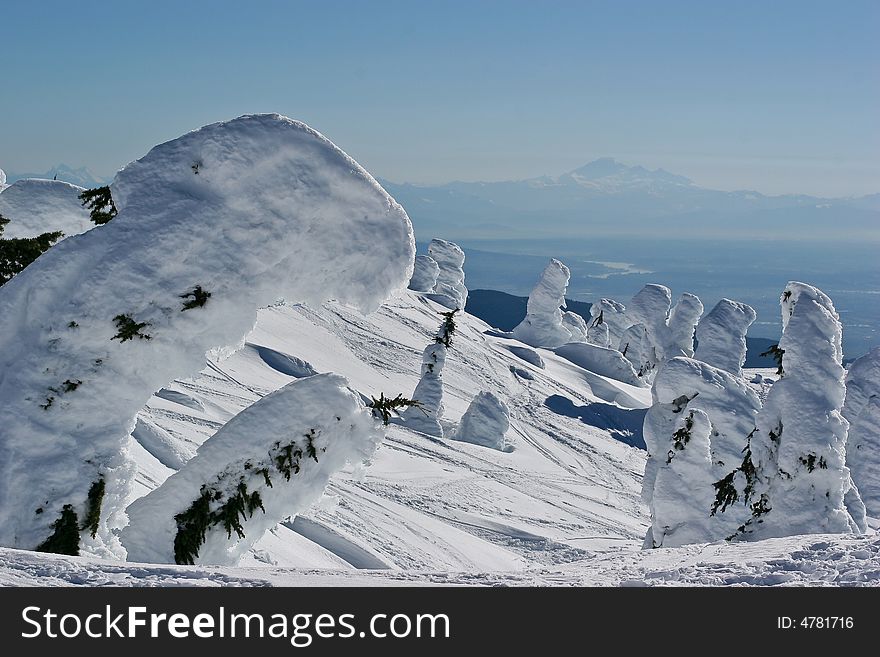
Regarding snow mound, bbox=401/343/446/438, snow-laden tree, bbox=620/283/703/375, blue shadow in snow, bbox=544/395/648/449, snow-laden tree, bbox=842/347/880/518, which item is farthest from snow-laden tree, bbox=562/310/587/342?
snow-laden tree, bbox=842/347/880/518

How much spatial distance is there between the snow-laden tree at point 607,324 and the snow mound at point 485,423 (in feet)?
146

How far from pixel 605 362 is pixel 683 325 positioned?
327 inches

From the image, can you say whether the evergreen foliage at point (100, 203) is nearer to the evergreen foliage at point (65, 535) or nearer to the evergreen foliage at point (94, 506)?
the evergreen foliage at point (94, 506)

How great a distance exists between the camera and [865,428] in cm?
2602

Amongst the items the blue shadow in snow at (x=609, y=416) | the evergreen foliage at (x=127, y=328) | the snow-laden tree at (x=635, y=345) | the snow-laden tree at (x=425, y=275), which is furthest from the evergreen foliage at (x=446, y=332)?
the snow-laden tree at (x=635, y=345)

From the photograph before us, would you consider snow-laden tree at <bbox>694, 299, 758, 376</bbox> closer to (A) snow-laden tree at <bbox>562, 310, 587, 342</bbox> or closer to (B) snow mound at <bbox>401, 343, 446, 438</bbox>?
(B) snow mound at <bbox>401, 343, 446, 438</bbox>

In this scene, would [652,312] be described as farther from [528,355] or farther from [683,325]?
[528,355]

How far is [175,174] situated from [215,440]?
142 inches

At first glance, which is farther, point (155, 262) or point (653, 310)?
point (653, 310)

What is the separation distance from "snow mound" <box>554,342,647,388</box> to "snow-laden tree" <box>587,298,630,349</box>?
1510 centimetres

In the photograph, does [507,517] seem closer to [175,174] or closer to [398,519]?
[398,519]

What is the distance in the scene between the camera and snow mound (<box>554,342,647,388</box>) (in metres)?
67.4

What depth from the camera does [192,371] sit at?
9.16 m
